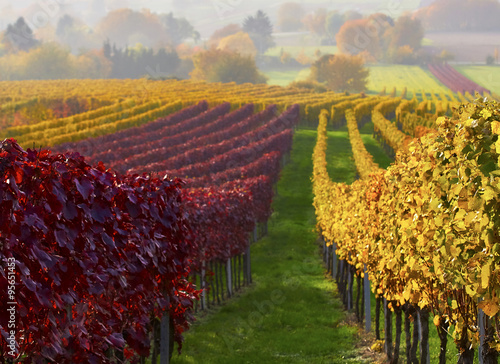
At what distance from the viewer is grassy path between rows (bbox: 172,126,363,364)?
1165cm

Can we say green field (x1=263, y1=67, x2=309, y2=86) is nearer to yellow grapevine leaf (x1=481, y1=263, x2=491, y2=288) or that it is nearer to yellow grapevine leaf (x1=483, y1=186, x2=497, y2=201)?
yellow grapevine leaf (x1=481, y1=263, x2=491, y2=288)

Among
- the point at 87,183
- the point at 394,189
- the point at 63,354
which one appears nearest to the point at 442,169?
the point at 394,189

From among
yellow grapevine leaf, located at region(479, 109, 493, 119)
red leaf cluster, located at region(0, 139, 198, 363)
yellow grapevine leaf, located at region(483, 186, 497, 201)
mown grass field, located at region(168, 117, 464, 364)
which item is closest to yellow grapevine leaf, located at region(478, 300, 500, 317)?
yellow grapevine leaf, located at region(483, 186, 497, 201)

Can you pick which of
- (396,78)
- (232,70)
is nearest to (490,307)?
(232,70)

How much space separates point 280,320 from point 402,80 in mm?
140724

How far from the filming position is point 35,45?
16262 centimetres

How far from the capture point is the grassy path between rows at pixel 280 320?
1165 centimetres

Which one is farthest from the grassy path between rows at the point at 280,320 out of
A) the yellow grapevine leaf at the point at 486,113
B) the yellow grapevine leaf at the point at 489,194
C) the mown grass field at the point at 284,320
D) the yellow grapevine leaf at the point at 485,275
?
the yellow grapevine leaf at the point at 489,194

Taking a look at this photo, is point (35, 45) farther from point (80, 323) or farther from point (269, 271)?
point (80, 323)

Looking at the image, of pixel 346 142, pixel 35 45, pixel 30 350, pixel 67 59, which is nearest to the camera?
pixel 30 350

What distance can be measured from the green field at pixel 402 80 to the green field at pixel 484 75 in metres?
7.60

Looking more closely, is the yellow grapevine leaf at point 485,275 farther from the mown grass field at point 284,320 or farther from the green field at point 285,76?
the green field at point 285,76

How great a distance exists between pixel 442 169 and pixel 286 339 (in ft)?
25.4

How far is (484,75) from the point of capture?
5453 inches
